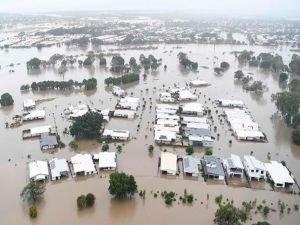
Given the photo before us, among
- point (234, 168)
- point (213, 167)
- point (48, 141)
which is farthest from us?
point (48, 141)

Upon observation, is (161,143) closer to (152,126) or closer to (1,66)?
(152,126)

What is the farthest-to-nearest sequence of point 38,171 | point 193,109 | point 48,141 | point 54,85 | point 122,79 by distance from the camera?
1. point 122,79
2. point 54,85
3. point 193,109
4. point 48,141
5. point 38,171

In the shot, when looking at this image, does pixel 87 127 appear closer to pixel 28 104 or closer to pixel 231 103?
pixel 28 104

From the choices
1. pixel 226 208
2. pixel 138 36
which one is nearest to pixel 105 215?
pixel 226 208

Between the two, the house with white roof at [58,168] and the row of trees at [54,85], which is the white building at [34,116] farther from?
the house with white roof at [58,168]

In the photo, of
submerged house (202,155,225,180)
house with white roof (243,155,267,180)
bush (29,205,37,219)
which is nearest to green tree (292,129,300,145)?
house with white roof (243,155,267,180)

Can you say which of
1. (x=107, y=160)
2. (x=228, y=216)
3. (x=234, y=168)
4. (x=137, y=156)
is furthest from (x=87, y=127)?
(x=228, y=216)
